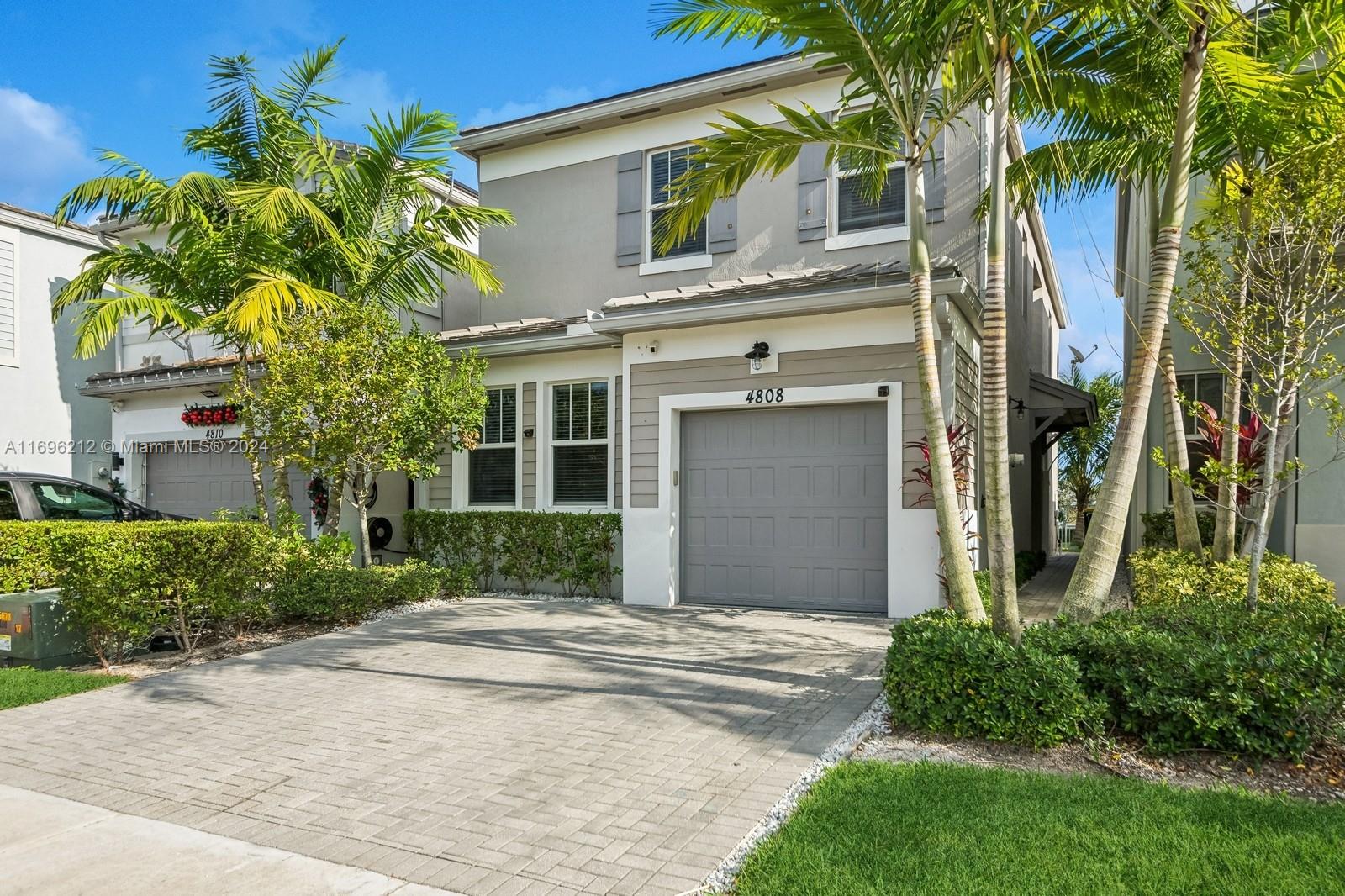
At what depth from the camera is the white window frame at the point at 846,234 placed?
35.9 ft

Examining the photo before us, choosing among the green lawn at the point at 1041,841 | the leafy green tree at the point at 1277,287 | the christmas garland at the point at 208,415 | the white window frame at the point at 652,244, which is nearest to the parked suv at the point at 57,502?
the christmas garland at the point at 208,415

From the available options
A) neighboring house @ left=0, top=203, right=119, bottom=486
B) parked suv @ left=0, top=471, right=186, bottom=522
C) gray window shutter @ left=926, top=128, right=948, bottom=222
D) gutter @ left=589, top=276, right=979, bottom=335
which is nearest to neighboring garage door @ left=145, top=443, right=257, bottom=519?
neighboring house @ left=0, top=203, right=119, bottom=486

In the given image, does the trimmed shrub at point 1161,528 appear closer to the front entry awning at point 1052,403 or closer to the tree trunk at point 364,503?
the front entry awning at point 1052,403

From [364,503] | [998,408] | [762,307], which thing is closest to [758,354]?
[762,307]

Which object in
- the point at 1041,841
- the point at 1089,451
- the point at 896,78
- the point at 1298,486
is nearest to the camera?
the point at 1041,841

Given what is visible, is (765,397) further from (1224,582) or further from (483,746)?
(483,746)

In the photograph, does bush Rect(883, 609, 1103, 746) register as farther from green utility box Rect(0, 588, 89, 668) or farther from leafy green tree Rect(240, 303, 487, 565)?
green utility box Rect(0, 588, 89, 668)

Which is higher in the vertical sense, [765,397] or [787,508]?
[765,397]

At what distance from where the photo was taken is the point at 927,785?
4.38 metres

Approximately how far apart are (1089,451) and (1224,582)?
18.0 meters

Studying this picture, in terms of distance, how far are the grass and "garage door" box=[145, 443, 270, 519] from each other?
644 centimetres

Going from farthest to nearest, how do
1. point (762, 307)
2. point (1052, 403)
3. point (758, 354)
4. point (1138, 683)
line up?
point (1052, 403) < point (758, 354) < point (762, 307) < point (1138, 683)

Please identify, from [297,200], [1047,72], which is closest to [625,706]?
[1047,72]

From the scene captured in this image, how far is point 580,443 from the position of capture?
11.9 metres
